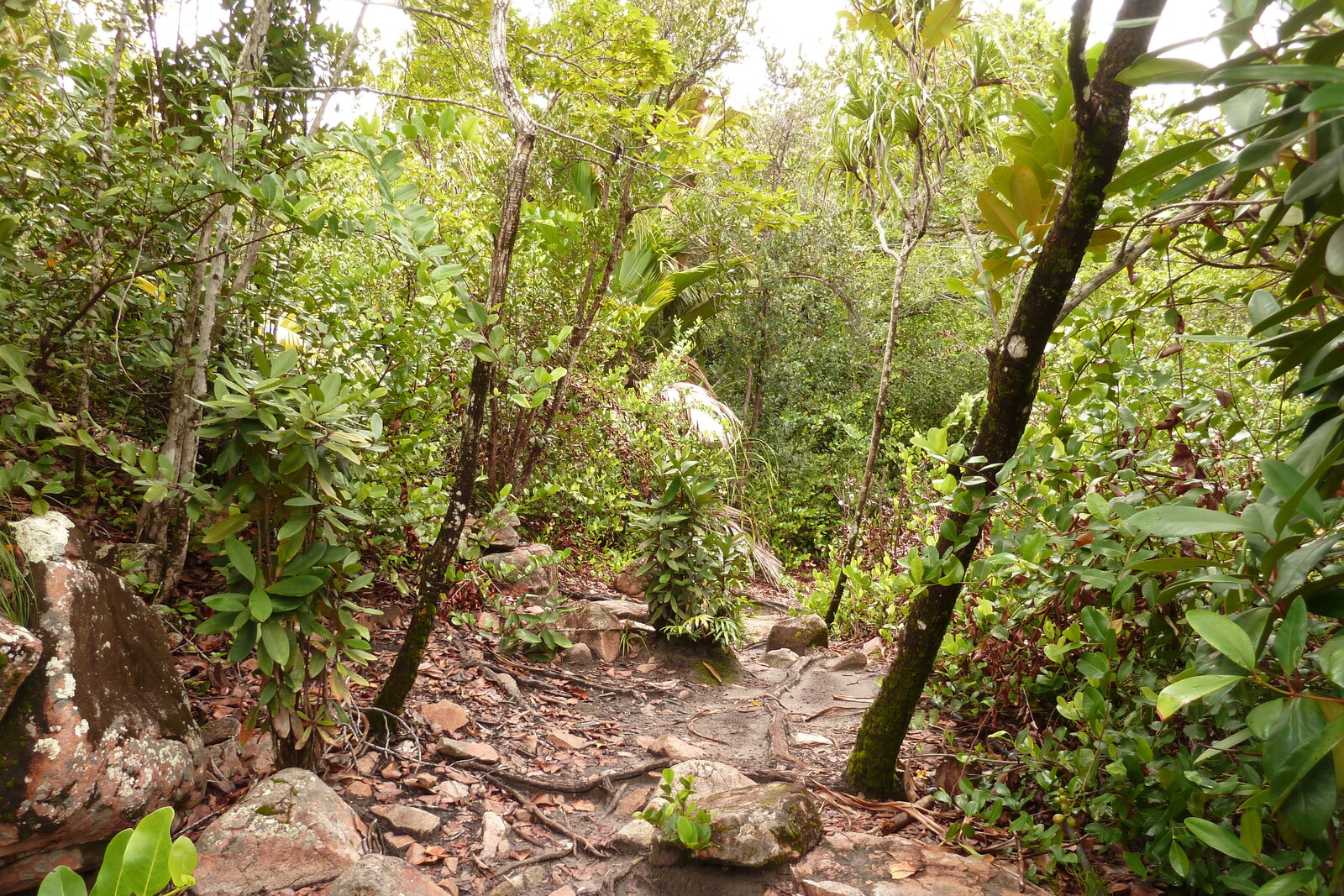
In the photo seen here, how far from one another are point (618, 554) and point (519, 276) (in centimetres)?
217

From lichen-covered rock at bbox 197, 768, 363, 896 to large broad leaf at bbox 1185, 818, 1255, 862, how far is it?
1865 mm

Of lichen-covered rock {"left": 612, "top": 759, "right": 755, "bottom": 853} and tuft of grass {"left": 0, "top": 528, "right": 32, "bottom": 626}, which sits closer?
tuft of grass {"left": 0, "top": 528, "right": 32, "bottom": 626}

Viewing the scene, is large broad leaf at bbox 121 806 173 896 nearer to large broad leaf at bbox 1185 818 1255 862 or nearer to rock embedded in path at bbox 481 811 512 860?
large broad leaf at bbox 1185 818 1255 862

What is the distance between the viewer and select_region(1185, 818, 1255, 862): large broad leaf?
1.17m

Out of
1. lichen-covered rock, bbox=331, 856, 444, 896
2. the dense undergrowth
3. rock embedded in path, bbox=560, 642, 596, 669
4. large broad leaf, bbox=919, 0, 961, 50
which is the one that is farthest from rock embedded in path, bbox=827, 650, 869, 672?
large broad leaf, bbox=919, 0, 961, 50

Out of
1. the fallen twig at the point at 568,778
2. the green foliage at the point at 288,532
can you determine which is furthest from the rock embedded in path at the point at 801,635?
the green foliage at the point at 288,532

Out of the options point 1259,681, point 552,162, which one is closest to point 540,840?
point 1259,681

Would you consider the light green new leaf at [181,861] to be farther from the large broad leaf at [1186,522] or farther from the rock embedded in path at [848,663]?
the rock embedded in path at [848,663]

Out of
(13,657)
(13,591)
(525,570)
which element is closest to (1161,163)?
(13,657)

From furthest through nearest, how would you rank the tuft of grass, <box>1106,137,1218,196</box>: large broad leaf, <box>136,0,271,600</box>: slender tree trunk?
<box>136,0,271,600</box>: slender tree trunk < the tuft of grass < <box>1106,137,1218,196</box>: large broad leaf

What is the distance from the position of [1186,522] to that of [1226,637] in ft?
0.50

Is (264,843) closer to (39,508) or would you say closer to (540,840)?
(540,840)

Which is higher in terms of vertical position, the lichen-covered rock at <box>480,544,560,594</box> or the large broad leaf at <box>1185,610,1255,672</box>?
the large broad leaf at <box>1185,610,1255,672</box>

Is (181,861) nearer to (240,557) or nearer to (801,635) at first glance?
(240,557)
